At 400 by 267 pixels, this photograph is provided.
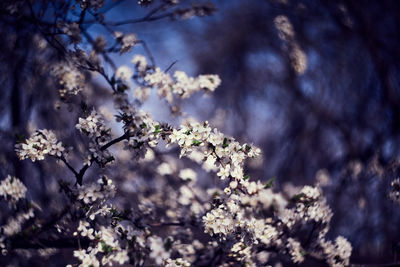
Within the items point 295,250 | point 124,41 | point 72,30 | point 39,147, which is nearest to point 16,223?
point 39,147

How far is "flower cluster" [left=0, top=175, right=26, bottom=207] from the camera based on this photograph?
1613 millimetres

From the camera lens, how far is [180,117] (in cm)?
195

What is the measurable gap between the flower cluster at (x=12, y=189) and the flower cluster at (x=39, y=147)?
50 centimetres

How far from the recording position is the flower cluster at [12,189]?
5.29 ft

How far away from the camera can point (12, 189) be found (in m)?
1.63

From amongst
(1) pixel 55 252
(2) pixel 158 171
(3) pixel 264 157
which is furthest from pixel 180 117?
(1) pixel 55 252

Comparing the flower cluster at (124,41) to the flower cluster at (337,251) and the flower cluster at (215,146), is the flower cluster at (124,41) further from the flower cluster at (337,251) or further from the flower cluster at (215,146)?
the flower cluster at (337,251)

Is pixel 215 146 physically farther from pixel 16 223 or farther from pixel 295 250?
pixel 16 223

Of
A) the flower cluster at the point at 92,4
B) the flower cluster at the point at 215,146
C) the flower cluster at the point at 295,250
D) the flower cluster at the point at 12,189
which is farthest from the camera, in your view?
the flower cluster at the point at 295,250

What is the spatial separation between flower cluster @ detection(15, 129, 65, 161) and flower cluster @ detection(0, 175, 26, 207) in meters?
0.50

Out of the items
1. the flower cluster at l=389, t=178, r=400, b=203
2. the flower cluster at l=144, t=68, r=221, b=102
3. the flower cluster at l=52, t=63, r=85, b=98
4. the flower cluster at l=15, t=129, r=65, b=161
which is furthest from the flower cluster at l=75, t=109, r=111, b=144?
the flower cluster at l=389, t=178, r=400, b=203

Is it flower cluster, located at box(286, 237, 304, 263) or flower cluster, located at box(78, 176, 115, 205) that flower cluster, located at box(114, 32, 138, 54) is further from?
flower cluster, located at box(286, 237, 304, 263)

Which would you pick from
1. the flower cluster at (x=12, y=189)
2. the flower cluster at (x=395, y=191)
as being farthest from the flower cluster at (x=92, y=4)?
the flower cluster at (x=395, y=191)

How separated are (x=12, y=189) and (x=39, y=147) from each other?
0.65 meters
